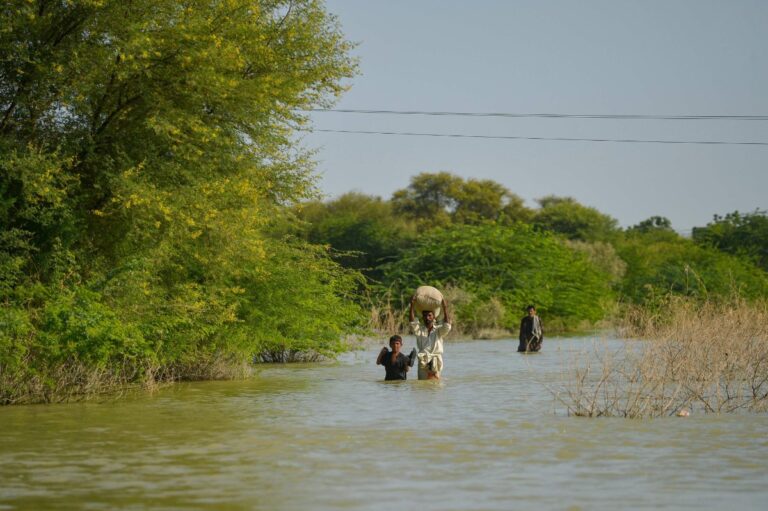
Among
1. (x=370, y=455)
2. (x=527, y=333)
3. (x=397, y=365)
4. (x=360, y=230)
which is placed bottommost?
(x=370, y=455)

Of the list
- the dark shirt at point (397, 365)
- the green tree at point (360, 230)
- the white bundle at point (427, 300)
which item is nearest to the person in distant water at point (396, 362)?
the dark shirt at point (397, 365)

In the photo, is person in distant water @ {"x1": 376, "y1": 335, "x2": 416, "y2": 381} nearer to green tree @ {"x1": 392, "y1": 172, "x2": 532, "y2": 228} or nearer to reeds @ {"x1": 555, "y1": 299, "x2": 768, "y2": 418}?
reeds @ {"x1": 555, "y1": 299, "x2": 768, "y2": 418}

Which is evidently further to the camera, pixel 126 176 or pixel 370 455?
pixel 126 176

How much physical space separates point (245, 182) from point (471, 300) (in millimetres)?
25718

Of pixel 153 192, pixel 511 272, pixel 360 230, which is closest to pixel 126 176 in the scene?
pixel 153 192

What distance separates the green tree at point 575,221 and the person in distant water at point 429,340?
2608 inches

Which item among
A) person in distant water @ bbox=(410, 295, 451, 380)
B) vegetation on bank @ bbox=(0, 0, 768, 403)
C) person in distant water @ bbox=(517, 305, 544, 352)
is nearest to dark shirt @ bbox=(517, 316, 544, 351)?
person in distant water @ bbox=(517, 305, 544, 352)

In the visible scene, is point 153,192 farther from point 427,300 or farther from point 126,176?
point 427,300

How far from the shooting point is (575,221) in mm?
89500

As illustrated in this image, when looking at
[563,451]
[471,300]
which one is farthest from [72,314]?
[471,300]

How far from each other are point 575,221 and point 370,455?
7868 centimetres

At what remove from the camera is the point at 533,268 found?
49500 millimetres

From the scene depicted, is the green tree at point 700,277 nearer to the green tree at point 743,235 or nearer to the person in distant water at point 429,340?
the green tree at point 743,235

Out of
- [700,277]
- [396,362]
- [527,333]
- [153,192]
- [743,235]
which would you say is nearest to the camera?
[153,192]
